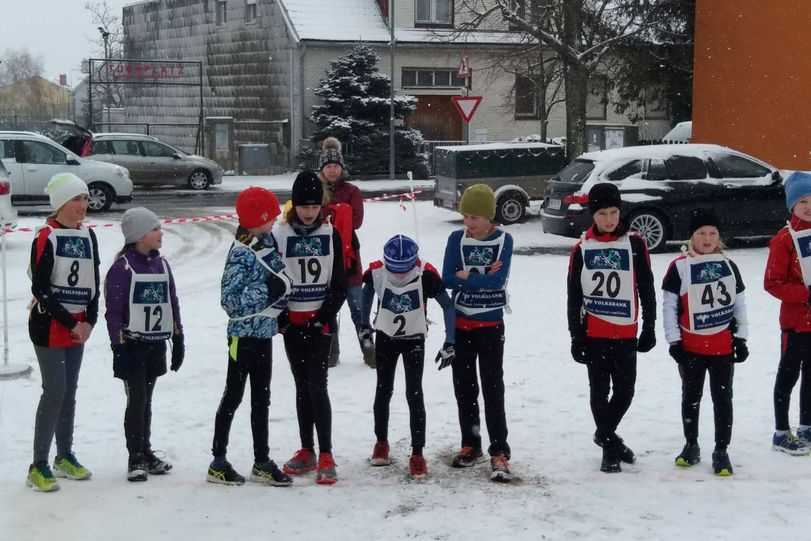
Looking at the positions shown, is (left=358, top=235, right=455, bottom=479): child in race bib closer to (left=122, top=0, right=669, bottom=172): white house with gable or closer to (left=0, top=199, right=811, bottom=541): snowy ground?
(left=0, top=199, right=811, bottom=541): snowy ground

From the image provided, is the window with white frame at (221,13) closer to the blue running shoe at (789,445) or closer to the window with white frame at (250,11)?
the window with white frame at (250,11)

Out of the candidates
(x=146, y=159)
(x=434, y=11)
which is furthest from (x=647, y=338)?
(x=434, y=11)

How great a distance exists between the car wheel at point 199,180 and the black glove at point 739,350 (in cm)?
2434

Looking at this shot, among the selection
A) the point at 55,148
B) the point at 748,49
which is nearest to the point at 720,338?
the point at 748,49

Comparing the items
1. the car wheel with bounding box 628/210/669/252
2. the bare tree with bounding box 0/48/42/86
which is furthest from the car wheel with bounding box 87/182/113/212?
the bare tree with bounding box 0/48/42/86

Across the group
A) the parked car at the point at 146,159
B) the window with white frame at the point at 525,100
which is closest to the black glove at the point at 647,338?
the parked car at the point at 146,159

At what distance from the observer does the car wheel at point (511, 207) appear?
20.8 metres

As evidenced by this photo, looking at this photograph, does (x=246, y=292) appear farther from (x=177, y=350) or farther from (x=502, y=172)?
(x=502, y=172)

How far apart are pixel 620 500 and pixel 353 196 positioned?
12.9ft

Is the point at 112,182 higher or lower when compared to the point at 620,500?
higher

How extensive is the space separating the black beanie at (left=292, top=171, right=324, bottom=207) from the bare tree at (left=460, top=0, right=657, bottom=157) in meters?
16.9

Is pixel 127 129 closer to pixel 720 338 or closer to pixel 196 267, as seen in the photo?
pixel 196 267

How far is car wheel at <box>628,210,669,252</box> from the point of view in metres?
16.5

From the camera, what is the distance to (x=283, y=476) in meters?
6.08
